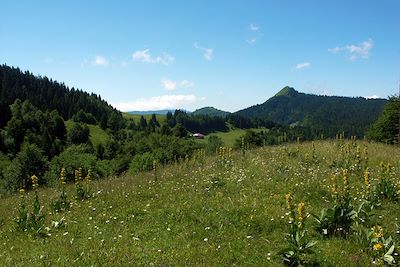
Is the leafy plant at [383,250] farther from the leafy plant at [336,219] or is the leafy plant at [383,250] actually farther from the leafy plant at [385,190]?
the leafy plant at [385,190]

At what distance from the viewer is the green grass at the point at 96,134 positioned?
158000 millimetres

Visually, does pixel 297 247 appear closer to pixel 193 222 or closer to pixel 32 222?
pixel 193 222

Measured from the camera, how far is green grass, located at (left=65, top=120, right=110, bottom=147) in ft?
518

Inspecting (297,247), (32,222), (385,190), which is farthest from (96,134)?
(297,247)

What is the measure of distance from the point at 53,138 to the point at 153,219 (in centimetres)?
13808

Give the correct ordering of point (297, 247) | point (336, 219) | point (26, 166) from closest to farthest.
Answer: point (297, 247) < point (336, 219) < point (26, 166)

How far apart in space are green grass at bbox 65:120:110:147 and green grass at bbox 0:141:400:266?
142m

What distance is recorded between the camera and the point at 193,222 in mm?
10625

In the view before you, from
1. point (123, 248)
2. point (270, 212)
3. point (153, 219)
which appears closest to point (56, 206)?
point (153, 219)

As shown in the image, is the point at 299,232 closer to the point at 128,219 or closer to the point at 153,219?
the point at 153,219

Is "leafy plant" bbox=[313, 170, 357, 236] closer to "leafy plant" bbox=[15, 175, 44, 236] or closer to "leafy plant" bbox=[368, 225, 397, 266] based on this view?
"leafy plant" bbox=[368, 225, 397, 266]

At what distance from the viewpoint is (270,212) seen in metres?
10.8

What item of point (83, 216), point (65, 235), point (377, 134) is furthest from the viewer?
point (377, 134)

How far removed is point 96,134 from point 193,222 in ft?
538
